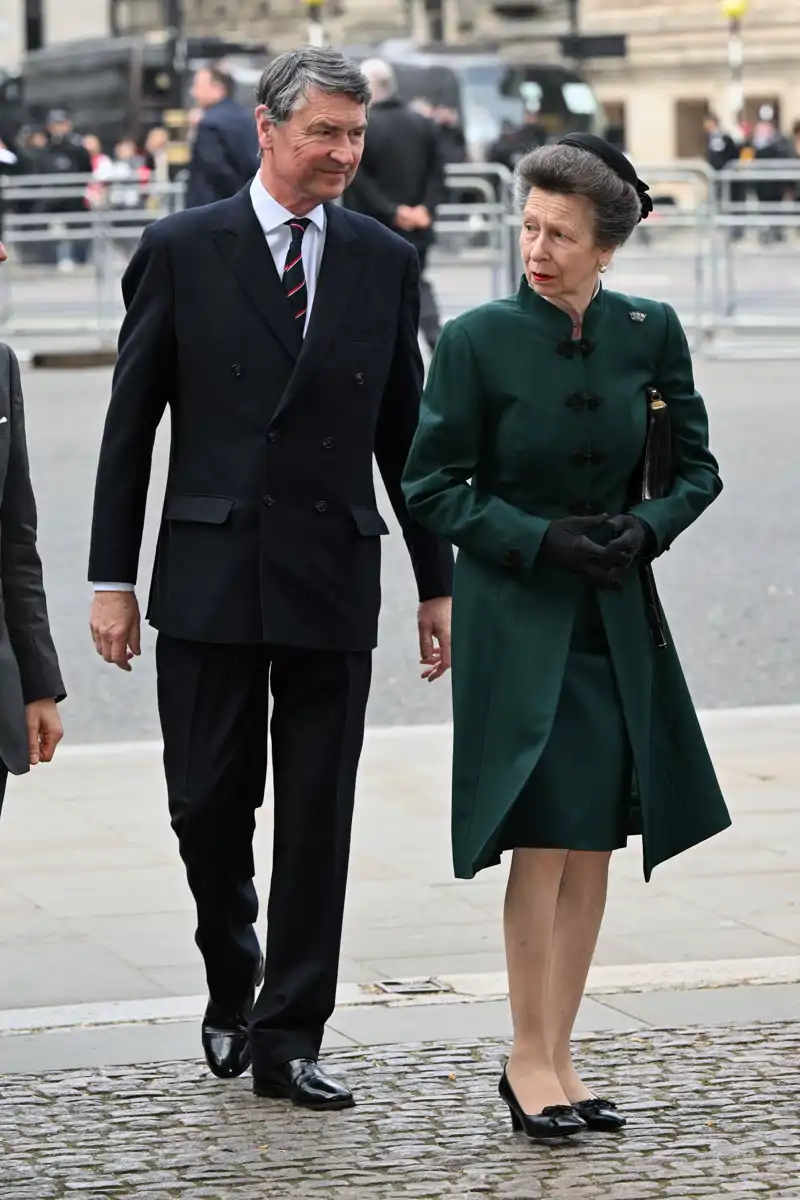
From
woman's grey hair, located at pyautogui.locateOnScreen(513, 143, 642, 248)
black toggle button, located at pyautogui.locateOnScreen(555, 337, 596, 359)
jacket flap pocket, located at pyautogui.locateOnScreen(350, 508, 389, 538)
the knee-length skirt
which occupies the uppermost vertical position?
woman's grey hair, located at pyautogui.locateOnScreen(513, 143, 642, 248)

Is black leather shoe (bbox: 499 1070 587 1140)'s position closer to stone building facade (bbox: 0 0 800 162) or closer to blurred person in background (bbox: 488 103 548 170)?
blurred person in background (bbox: 488 103 548 170)

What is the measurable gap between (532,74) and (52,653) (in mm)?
42463

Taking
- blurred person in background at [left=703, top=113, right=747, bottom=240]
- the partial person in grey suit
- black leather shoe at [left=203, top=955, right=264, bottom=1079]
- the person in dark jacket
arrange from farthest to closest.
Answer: blurred person in background at [left=703, top=113, right=747, bottom=240] → the person in dark jacket → black leather shoe at [left=203, top=955, right=264, bottom=1079] → the partial person in grey suit

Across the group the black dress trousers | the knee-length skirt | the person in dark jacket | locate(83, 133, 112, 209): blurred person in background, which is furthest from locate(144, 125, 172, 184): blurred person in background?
the knee-length skirt

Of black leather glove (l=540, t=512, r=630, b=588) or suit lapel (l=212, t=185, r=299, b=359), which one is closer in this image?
black leather glove (l=540, t=512, r=630, b=588)

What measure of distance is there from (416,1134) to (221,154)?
38.3ft

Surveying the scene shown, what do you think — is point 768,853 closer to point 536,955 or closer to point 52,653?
point 536,955

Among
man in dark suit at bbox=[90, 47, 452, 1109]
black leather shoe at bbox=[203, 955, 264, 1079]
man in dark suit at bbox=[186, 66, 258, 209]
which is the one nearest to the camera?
man in dark suit at bbox=[90, 47, 452, 1109]

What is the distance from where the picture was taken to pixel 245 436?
498cm

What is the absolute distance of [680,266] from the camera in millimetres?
20625

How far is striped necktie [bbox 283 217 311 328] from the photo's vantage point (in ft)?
16.6

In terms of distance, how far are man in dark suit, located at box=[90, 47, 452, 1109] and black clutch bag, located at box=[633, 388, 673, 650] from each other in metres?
0.56

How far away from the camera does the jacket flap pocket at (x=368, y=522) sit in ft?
16.6

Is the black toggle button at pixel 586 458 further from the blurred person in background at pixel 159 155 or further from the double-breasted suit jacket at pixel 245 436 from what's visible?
the blurred person in background at pixel 159 155
